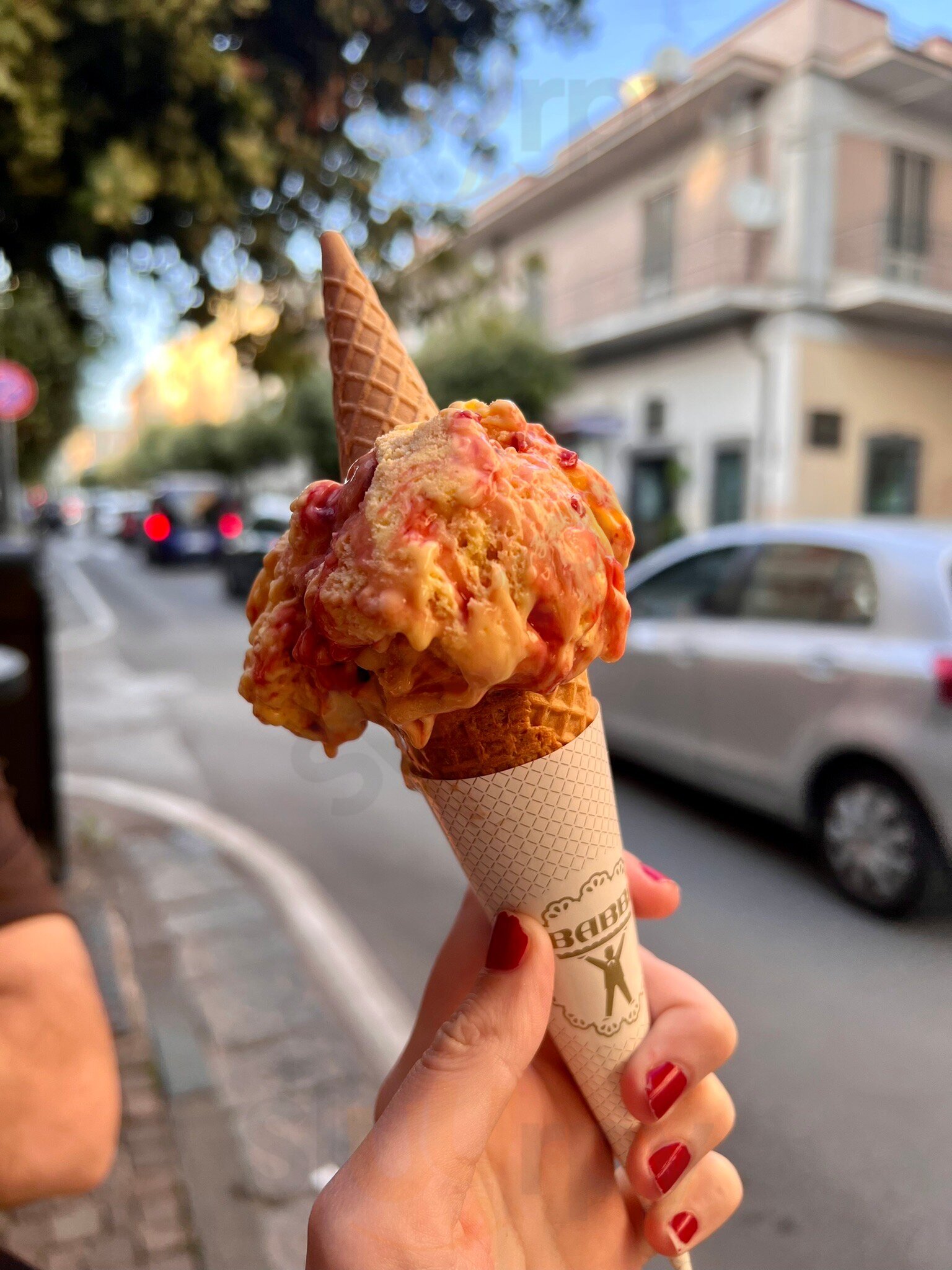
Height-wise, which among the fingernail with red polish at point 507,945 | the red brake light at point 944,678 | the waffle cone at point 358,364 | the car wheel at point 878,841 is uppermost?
the waffle cone at point 358,364

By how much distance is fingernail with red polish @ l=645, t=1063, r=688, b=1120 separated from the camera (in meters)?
0.91

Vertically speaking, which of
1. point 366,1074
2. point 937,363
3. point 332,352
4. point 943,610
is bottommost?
point 366,1074

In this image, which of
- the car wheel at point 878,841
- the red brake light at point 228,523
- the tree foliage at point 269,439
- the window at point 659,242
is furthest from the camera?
the red brake light at point 228,523

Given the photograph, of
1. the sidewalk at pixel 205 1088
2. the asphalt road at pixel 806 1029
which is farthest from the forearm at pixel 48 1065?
the asphalt road at pixel 806 1029

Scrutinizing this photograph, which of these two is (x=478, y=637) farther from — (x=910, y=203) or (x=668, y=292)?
(x=668, y=292)

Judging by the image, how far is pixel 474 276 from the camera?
288 cm

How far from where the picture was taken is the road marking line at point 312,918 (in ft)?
8.73

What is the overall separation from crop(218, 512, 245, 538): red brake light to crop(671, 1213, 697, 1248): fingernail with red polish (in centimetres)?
672

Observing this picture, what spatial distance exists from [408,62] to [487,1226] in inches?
107

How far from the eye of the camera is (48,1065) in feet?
4.66

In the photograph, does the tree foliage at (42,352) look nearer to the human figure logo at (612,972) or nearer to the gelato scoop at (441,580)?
the gelato scoop at (441,580)

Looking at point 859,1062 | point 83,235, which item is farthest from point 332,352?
point 83,235

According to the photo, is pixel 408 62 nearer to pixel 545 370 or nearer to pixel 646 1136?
pixel 646 1136

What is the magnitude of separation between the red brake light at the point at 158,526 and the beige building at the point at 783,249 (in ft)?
32.9
